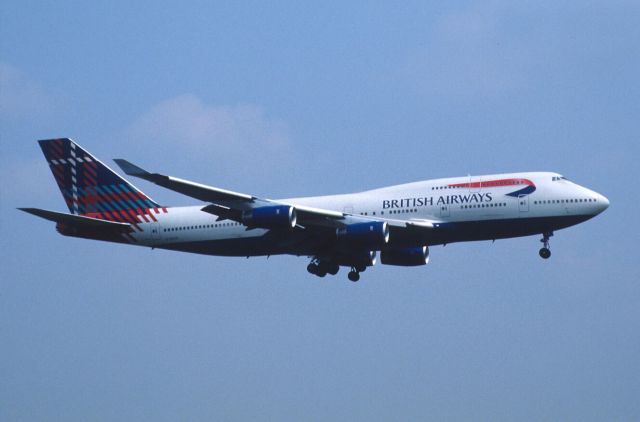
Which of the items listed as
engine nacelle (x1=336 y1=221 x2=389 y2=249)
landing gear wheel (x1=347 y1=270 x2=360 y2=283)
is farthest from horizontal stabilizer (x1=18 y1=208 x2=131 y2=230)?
engine nacelle (x1=336 y1=221 x2=389 y2=249)

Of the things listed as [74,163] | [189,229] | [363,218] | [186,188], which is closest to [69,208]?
[74,163]

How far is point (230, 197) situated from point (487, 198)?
43.7ft

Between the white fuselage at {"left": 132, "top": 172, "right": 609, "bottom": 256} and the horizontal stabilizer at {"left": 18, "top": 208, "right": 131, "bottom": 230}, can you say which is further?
the horizontal stabilizer at {"left": 18, "top": 208, "right": 131, "bottom": 230}

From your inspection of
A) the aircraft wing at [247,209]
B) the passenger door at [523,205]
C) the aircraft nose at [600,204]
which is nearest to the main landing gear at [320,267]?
the aircraft wing at [247,209]

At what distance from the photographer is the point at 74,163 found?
2665 inches

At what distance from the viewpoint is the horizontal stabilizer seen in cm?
5828

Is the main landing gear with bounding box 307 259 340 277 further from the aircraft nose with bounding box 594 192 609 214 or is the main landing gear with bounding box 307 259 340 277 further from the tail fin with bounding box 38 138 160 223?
the aircraft nose with bounding box 594 192 609 214

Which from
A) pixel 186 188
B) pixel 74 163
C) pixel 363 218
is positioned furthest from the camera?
pixel 74 163

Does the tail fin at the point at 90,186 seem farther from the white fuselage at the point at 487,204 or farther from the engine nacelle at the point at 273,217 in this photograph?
the engine nacelle at the point at 273,217

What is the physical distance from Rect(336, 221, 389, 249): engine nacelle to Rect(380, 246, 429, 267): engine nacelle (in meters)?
6.62

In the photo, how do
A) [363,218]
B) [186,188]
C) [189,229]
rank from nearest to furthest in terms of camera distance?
[186,188] < [363,218] < [189,229]

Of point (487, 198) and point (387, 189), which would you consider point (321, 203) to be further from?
point (487, 198)

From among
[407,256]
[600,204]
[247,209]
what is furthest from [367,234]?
[600,204]

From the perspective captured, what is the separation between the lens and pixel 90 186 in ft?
218
